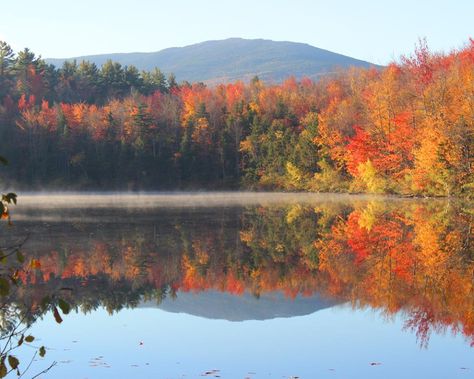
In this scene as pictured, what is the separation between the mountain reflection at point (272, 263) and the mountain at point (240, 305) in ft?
0.32

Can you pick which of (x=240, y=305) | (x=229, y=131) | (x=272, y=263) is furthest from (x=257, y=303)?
(x=229, y=131)

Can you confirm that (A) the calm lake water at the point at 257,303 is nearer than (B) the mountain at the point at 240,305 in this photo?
Yes

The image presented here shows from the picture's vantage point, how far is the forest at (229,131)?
200ft

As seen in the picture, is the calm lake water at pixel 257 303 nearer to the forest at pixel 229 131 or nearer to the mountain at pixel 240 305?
the mountain at pixel 240 305

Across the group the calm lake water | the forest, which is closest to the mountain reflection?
the calm lake water

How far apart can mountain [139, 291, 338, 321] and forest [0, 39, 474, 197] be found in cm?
4003

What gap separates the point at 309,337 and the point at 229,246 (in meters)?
12.9

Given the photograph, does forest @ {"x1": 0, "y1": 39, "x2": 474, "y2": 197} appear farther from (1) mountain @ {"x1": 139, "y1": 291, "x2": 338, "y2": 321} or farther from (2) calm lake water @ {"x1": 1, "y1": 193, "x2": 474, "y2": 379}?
(1) mountain @ {"x1": 139, "y1": 291, "x2": 338, "y2": 321}

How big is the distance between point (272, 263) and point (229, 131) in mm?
66582

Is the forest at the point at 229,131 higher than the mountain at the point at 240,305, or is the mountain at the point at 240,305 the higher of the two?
the forest at the point at 229,131

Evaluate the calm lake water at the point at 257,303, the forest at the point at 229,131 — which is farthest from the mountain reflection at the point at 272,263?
the forest at the point at 229,131

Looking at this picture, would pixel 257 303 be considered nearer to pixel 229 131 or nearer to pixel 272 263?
pixel 272 263

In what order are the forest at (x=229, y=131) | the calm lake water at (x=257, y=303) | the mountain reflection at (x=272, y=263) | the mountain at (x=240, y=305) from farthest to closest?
the forest at (x=229, y=131) → the mountain reflection at (x=272, y=263) → the mountain at (x=240, y=305) → the calm lake water at (x=257, y=303)

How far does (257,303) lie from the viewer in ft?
47.4
